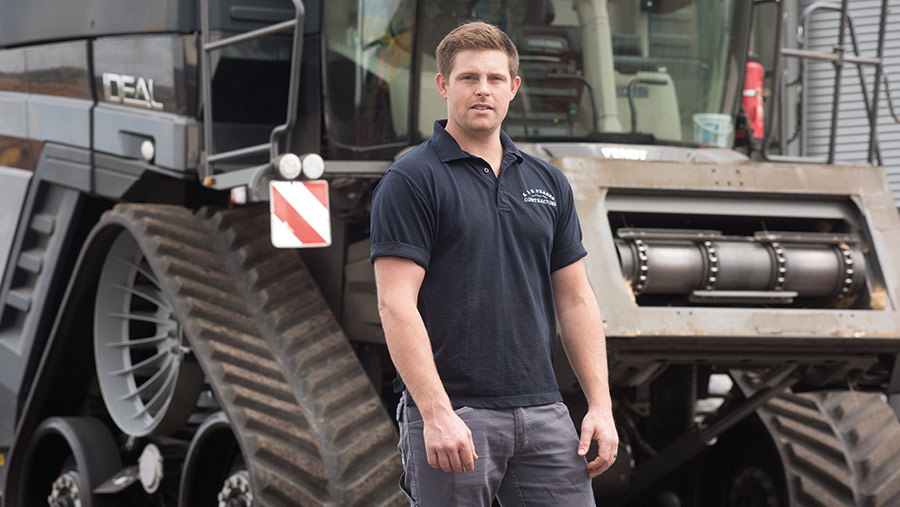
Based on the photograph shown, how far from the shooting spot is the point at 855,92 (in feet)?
40.4

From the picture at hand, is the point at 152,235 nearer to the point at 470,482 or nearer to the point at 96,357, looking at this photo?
the point at 96,357

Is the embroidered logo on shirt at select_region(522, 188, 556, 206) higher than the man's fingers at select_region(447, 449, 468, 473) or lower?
higher

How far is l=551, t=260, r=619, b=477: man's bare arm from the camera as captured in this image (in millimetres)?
3281

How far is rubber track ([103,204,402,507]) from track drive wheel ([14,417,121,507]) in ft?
3.69

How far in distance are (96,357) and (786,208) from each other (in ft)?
11.3

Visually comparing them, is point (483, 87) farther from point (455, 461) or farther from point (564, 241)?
point (455, 461)

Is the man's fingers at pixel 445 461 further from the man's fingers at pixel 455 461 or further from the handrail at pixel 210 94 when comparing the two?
the handrail at pixel 210 94

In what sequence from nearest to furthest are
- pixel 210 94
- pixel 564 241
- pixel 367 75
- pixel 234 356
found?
pixel 564 241
pixel 234 356
pixel 367 75
pixel 210 94

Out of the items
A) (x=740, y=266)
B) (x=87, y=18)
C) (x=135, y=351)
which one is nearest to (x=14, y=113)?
(x=87, y=18)

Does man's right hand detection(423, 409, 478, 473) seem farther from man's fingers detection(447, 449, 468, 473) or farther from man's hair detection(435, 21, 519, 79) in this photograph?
man's hair detection(435, 21, 519, 79)

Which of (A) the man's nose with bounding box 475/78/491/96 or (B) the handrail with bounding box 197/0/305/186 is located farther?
(B) the handrail with bounding box 197/0/305/186

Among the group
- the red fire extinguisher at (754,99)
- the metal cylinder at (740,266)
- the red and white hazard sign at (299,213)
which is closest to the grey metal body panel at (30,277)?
the red and white hazard sign at (299,213)

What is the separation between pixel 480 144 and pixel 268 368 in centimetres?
286

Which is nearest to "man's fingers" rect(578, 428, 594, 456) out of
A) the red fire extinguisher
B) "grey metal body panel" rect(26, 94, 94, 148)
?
the red fire extinguisher
